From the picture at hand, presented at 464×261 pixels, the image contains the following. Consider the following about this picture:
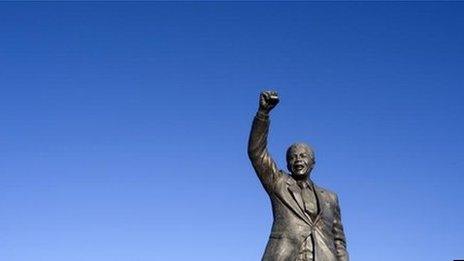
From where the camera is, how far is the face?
13.4m

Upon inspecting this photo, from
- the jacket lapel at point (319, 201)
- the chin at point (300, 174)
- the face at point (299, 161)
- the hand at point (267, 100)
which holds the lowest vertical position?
the jacket lapel at point (319, 201)

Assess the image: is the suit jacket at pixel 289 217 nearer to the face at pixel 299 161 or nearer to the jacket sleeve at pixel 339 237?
the jacket sleeve at pixel 339 237

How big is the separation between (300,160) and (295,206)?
33.8 inches

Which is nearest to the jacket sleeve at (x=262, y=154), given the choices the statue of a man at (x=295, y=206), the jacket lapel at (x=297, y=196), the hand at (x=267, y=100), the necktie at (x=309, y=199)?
the statue of a man at (x=295, y=206)

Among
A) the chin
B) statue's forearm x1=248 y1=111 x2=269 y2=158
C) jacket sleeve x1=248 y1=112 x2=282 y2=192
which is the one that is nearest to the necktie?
the chin

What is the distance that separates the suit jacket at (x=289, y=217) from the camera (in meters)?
12.7

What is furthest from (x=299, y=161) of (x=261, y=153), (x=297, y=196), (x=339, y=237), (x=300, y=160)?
(x=339, y=237)

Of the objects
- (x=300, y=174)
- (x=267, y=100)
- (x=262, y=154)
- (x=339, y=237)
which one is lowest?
(x=339, y=237)

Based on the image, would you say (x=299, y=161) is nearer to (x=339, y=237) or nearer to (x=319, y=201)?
(x=319, y=201)

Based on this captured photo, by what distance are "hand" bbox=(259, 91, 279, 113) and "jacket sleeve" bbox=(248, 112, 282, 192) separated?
117 mm

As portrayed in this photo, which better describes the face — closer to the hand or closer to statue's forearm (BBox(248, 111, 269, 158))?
statue's forearm (BBox(248, 111, 269, 158))

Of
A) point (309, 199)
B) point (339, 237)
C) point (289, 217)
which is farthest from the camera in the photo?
point (339, 237)

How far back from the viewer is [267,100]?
42.1 feet

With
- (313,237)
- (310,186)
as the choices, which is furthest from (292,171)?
(313,237)
